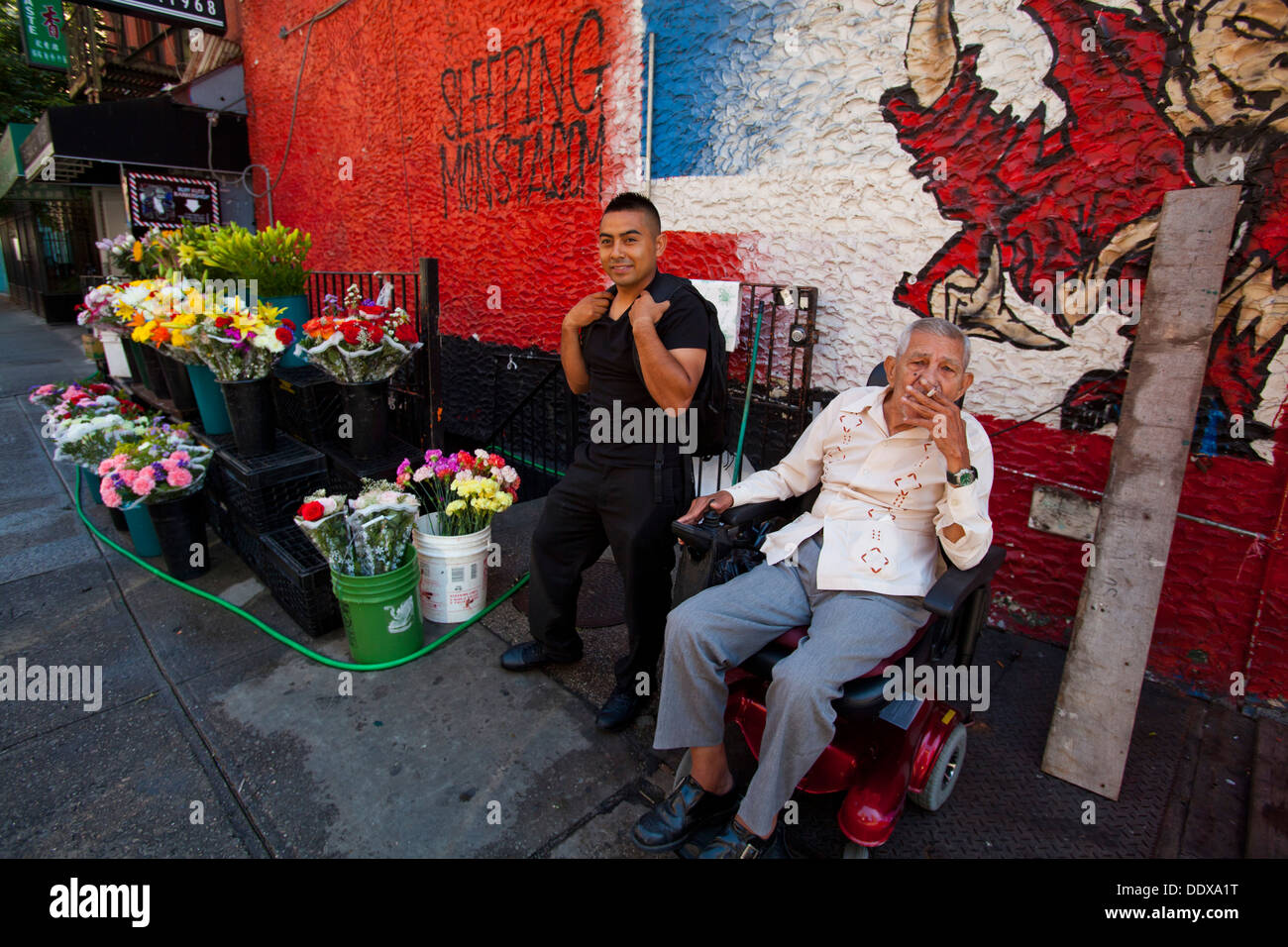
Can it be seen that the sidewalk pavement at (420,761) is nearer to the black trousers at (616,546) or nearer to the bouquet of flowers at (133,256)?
the black trousers at (616,546)

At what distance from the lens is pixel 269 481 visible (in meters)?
3.72

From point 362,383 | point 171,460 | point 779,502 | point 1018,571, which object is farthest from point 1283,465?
point 171,460

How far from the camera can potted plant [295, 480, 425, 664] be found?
2.88 meters

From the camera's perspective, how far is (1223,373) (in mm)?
2584

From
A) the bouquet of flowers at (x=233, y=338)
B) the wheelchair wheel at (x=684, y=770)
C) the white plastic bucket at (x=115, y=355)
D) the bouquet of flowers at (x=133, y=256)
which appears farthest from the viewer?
the white plastic bucket at (x=115, y=355)

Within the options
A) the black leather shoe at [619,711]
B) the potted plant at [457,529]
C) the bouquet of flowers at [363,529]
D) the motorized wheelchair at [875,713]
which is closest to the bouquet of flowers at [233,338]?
the potted plant at [457,529]

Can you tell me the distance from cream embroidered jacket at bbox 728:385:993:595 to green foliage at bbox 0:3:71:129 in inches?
715

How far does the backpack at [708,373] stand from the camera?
2.37 metres

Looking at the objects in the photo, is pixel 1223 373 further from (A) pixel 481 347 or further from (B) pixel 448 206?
(B) pixel 448 206

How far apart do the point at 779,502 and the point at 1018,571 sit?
1.52 m

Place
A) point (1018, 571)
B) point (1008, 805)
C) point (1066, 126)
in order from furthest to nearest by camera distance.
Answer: point (1018, 571) → point (1066, 126) → point (1008, 805)

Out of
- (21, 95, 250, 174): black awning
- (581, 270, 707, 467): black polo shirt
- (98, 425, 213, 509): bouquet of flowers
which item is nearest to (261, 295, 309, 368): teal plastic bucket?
(98, 425, 213, 509): bouquet of flowers

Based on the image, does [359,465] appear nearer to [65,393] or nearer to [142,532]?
[142,532]

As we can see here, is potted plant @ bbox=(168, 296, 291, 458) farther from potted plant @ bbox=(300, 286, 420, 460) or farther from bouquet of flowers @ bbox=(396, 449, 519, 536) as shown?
bouquet of flowers @ bbox=(396, 449, 519, 536)
